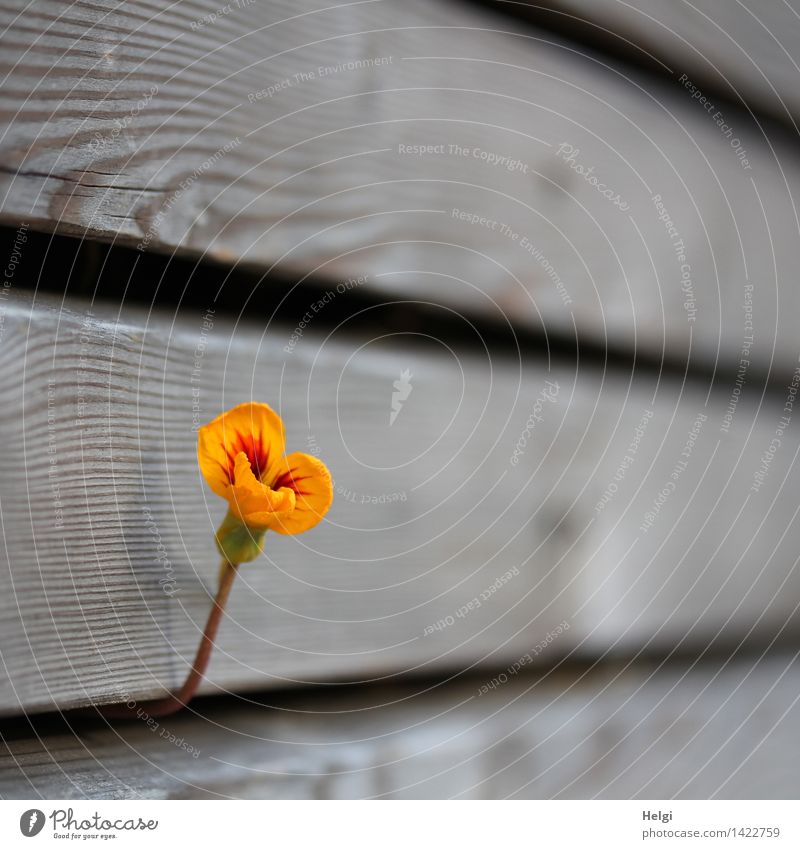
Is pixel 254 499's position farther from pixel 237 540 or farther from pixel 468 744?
pixel 468 744

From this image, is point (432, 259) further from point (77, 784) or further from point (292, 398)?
point (77, 784)

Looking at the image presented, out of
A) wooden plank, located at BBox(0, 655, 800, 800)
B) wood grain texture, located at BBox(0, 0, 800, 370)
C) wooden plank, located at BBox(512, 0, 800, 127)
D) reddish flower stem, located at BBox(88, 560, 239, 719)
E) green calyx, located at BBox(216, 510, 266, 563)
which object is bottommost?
wooden plank, located at BBox(0, 655, 800, 800)

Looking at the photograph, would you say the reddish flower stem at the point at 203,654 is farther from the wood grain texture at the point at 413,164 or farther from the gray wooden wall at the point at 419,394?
the wood grain texture at the point at 413,164

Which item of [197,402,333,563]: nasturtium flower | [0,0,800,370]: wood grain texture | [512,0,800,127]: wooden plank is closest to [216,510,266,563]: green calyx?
[197,402,333,563]: nasturtium flower

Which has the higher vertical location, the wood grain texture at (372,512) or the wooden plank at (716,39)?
the wooden plank at (716,39)

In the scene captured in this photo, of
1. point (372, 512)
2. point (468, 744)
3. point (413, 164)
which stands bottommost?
point (468, 744)

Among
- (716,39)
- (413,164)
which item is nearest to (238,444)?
(413,164)

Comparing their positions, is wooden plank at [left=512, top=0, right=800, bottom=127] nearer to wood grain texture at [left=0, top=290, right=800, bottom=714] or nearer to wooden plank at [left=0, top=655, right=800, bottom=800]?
wood grain texture at [left=0, top=290, right=800, bottom=714]

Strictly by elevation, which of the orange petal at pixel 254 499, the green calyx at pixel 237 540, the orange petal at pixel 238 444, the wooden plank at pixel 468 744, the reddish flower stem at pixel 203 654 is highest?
the orange petal at pixel 238 444

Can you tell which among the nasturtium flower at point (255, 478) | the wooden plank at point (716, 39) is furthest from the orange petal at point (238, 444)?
the wooden plank at point (716, 39)
